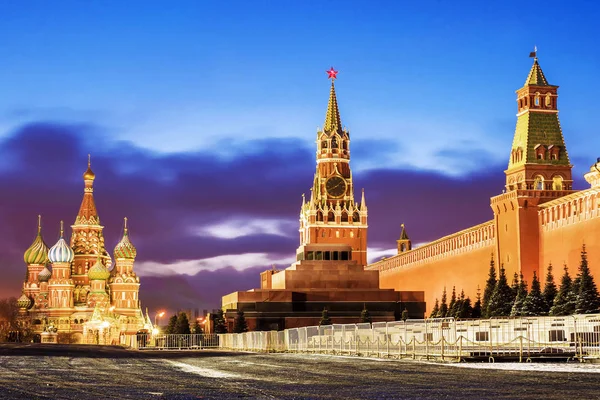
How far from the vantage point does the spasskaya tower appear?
117 meters

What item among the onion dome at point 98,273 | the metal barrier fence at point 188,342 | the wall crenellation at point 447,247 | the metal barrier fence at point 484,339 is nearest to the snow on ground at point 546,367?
the metal barrier fence at point 484,339

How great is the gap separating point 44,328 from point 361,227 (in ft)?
137

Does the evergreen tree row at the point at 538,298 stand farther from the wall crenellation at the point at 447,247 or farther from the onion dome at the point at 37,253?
the onion dome at the point at 37,253

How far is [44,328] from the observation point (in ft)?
420

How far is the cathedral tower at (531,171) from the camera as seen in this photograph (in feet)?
184

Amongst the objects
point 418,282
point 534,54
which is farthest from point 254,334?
point 418,282

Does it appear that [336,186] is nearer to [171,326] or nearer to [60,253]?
[60,253]

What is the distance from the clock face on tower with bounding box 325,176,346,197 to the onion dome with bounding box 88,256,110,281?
32095 millimetres

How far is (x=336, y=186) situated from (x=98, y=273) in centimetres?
3326

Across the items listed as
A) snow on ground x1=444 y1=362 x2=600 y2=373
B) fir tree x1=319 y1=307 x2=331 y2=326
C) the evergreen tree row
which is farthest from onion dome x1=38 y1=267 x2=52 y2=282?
→ snow on ground x1=444 y1=362 x2=600 y2=373

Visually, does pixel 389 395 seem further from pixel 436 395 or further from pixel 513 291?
pixel 513 291

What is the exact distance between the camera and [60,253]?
431 feet

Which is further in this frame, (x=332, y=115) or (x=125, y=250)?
(x=125, y=250)

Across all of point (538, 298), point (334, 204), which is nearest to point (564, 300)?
point (538, 298)
